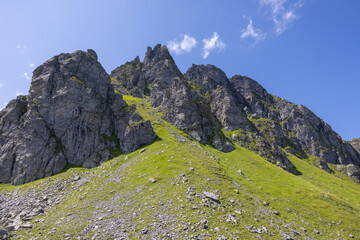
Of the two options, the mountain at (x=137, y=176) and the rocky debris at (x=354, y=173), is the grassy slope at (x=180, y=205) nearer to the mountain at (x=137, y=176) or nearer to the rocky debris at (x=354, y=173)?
the mountain at (x=137, y=176)

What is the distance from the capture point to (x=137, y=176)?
45125mm

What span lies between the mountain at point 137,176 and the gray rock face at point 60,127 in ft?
1.19

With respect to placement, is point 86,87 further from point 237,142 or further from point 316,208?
point 316,208

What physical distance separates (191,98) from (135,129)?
4739 centimetres

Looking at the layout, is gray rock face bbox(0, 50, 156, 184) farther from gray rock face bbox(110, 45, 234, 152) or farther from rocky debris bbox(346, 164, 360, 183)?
rocky debris bbox(346, 164, 360, 183)

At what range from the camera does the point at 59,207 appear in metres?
39.1

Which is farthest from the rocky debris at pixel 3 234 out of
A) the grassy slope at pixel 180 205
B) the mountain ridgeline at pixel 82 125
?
the mountain ridgeline at pixel 82 125

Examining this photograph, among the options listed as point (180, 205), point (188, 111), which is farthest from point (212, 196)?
point (188, 111)

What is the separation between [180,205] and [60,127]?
59.4 meters

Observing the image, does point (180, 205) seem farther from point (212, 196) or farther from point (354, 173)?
point (354, 173)

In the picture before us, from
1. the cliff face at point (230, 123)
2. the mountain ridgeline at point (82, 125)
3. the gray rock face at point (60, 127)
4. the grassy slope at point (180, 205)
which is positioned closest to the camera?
the grassy slope at point (180, 205)

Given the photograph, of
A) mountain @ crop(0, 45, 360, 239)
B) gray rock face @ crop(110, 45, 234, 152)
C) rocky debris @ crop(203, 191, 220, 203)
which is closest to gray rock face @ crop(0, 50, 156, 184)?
mountain @ crop(0, 45, 360, 239)

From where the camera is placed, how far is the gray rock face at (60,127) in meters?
59.2

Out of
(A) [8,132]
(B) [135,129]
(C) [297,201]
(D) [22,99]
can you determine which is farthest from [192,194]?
(D) [22,99]
